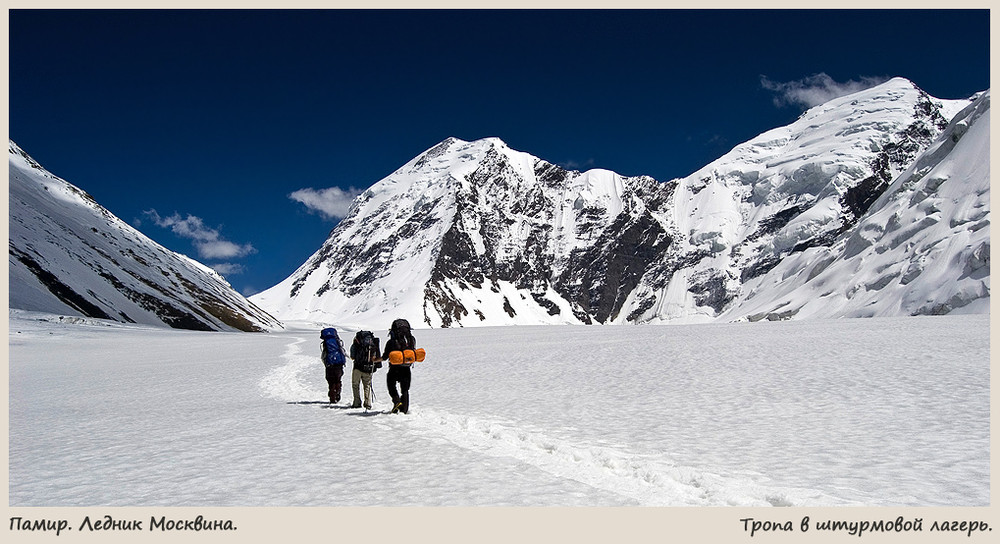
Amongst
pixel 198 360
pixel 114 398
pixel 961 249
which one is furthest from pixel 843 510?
pixel 961 249

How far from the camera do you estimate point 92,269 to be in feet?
332

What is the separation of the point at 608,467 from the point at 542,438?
7.17 ft

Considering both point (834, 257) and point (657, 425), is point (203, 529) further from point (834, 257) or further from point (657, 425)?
point (834, 257)

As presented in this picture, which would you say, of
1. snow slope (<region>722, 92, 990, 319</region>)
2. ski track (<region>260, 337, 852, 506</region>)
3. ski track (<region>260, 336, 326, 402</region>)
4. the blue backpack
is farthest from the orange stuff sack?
snow slope (<region>722, 92, 990, 319</region>)

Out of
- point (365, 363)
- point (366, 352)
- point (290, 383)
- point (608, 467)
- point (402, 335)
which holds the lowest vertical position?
point (608, 467)

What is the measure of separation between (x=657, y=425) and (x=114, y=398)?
14708mm

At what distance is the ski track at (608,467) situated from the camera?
23.3 feet

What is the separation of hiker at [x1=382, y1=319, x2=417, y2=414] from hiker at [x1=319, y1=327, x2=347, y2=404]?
240 centimetres

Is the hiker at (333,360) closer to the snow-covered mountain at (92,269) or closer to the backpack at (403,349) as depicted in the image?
the backpack at (403,349)

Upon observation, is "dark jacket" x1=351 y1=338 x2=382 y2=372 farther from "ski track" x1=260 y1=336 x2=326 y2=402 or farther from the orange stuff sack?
"ski track" x1=260 y1=336 x2=326 y2=402

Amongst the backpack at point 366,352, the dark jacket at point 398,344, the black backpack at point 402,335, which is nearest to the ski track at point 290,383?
the backpack at point 366,352

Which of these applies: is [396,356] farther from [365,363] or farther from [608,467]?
[608,467]

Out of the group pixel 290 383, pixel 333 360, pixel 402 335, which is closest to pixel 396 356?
pixel 402 335

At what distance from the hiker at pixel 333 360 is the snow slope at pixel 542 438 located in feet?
1.57
